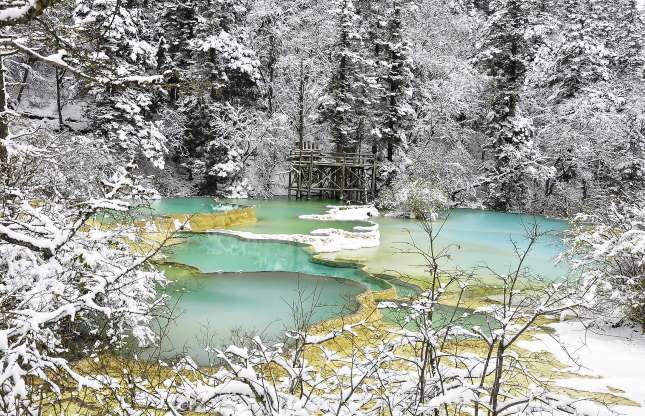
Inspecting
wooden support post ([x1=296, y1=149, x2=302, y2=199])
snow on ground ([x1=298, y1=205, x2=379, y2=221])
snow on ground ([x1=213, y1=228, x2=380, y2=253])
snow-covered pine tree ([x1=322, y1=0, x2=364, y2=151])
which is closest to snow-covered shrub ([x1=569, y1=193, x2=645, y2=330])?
snow on ground ([x1=213, y1=228, x2=380, y2=253])

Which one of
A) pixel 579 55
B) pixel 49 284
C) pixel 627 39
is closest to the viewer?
pixel 49 284

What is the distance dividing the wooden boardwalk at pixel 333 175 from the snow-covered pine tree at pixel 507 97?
5.86 metres

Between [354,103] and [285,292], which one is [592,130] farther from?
[285,292]

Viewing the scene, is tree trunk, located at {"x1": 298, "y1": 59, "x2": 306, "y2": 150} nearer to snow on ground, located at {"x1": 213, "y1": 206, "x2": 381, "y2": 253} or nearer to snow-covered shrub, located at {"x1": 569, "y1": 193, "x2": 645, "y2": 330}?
snow on ground, located at {"x1": 213, "y1": 206, "x2": 381, "y2": 253}

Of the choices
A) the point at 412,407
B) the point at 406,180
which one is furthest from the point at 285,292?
the point at 406,180

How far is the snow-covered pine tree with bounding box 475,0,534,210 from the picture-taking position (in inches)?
902

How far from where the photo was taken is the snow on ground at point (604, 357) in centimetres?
549

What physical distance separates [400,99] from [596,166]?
10.2 metres

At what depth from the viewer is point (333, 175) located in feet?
86.3

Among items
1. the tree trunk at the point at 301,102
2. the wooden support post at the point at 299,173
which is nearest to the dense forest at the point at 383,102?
the tree trunk at the point at 301,102

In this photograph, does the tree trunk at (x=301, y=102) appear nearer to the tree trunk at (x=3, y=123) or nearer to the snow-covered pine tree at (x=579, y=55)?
the snow-covered pine tree at (x=579, y=55)

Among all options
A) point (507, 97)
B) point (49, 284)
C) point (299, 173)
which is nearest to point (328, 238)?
point (49, 284)

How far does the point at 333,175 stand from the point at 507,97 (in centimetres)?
945

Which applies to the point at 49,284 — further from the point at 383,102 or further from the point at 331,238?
the point at 383,102
